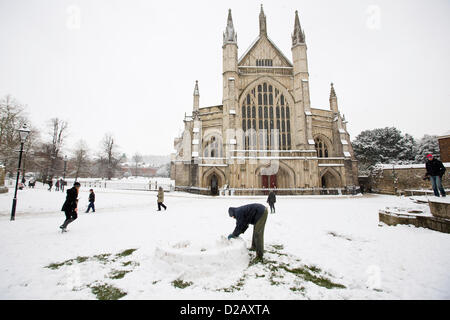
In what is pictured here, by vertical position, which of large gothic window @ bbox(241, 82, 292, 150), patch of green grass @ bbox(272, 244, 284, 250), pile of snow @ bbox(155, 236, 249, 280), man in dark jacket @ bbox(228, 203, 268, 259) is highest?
large gothic window @ bbox(241, 82, 292, 150)

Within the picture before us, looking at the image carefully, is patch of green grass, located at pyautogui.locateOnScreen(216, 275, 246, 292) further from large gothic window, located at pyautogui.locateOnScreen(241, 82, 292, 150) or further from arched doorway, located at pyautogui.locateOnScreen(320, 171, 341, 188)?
arched doorway, located at pyautogui.locateOnScreen(320, 171, 341, 188)

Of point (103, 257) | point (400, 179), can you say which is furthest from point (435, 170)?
point (400, 179)

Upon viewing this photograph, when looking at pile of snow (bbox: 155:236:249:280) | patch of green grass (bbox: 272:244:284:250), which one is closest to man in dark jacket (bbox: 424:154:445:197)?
patch of green grass (bbox: 272:244:284:250)

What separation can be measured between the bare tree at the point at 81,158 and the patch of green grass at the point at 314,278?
140ft

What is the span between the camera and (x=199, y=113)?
2488cm

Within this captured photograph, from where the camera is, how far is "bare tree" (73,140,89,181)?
37000 millimetres

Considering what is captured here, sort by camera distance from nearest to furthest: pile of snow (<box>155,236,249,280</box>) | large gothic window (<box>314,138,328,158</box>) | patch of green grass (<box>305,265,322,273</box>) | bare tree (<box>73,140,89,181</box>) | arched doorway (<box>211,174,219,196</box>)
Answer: pile of snow (<box>155,236,249,280</box>) < patch of green grass (<box>305,265,322,273</box>) < arched doorway (<box>211,174,219,196</box>) < large gothic window (<box>314,138,328,158</box>) < bare tree (<box>73,140,89,181</box>)

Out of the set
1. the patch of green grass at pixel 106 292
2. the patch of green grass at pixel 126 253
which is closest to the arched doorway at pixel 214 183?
the patch of green grass at pixel 126 253

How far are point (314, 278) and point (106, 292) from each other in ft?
11.2

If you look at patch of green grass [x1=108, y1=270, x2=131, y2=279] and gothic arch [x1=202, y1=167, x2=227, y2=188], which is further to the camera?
gothic arch [x1=202, y1=167, x2=227, y2=188]

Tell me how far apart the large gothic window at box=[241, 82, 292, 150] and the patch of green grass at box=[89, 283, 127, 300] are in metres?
19.8

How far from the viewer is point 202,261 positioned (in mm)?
3404

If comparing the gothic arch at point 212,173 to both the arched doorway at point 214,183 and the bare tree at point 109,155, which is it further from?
the bare tree at point 109,155
